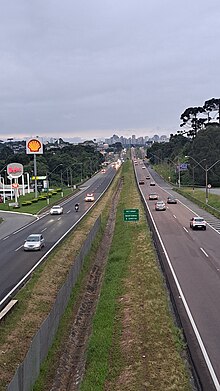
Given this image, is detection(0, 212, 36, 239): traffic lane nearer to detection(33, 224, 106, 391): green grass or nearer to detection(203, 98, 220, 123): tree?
detection(33, 224, 106, 391): green grass

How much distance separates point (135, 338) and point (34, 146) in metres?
92.6

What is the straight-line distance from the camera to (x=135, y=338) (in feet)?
62.1

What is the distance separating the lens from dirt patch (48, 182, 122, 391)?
17.0 metres

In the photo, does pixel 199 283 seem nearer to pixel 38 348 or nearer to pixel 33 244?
pixel 38 348

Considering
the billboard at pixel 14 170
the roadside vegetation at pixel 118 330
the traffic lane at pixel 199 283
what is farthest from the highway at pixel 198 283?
the billboard at pixel 14 170

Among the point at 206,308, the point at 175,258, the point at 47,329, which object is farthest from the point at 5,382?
the point at 175,258

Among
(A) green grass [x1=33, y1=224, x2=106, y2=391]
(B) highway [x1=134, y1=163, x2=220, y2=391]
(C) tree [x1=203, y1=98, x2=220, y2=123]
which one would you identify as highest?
(C) tree [x1=203, y1=98, x2=220, y2=123]

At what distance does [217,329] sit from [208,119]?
527 ft

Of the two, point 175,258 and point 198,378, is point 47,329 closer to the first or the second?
point 198,378

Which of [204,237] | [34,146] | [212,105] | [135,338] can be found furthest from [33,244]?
[212,105]

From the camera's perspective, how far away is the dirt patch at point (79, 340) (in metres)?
17.0

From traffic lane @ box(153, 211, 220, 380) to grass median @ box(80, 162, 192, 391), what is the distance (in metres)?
1.09

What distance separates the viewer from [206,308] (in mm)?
21312

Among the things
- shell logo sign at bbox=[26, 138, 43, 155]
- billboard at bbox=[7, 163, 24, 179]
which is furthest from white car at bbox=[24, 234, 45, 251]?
shell logo sign at bbox=[26, 138, 43, 155]
